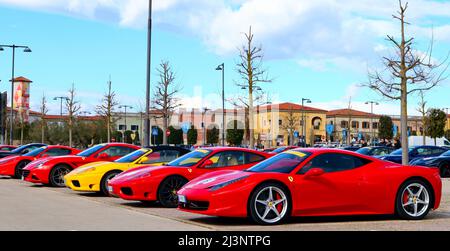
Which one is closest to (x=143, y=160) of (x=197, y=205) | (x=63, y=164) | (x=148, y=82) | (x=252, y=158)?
(x=252, y=158)

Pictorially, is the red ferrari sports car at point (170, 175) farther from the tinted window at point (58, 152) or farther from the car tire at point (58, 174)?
the tinted window at point (58, 152)

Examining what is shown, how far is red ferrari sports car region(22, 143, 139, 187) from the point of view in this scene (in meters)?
18.8

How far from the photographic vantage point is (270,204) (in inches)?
385

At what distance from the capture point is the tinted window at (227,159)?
43.3 ft

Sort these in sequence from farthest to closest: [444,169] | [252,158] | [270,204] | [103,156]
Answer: [444,169], [103,156], [252,158], [270,204]

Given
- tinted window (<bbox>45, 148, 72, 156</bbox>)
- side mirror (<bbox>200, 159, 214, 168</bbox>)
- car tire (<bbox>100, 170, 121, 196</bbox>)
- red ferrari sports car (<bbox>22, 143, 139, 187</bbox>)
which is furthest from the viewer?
tinted window (<bbox>45, 148, 72, 156</bbox>)

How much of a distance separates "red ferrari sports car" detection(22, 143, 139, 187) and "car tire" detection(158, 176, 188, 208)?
6.32 metres

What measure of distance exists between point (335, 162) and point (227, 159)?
3331mm

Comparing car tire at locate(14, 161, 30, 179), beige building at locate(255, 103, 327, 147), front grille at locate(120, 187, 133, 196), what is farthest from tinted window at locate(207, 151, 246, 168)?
beige building at locate(255, 103, 327, 147)

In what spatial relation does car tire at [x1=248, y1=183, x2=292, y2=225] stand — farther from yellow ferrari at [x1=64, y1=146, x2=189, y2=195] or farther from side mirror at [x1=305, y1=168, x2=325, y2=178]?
yellow ferrari at [x1=64, y1=146, x2=189, y2=195]

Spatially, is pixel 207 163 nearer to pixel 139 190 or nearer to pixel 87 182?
pixel 139 190

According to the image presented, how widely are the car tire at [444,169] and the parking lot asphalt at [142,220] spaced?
39.7ft

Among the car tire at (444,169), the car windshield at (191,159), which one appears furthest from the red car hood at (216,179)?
the car tire at (444,169)

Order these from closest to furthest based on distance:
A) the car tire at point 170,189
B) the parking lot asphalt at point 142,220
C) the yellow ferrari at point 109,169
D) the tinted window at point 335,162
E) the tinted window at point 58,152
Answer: the parking lot asphalt at point 142,220, the tinted window at point 335,162, the car tire at point 170,189, the yellow ferrari at point 109,169, the tinted window at point 58,152
